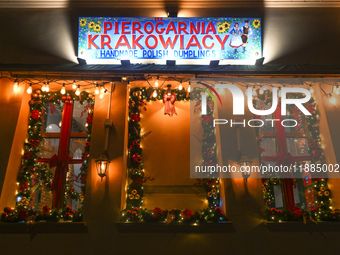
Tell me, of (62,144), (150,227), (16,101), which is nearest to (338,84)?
(150,227)

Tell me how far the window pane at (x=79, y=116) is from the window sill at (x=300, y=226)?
4.94 m

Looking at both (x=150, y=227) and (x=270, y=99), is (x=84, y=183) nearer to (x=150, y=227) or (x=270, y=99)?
(x=150, y=227)

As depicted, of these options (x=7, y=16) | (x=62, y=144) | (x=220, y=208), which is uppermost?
(x=7, y=16)

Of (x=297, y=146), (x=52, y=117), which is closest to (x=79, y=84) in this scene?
(x=52, y=117)

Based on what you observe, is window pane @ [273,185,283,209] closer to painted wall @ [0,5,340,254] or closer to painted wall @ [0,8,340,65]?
painted wall @ [0,5,340,254]

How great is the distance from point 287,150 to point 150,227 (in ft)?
12.9

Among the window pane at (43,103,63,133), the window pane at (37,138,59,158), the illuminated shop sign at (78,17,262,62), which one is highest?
the illuminated shop sign at (78,17,262,62)

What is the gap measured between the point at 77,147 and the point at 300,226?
Answer: 5338 mm

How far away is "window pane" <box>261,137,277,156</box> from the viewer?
7.57m

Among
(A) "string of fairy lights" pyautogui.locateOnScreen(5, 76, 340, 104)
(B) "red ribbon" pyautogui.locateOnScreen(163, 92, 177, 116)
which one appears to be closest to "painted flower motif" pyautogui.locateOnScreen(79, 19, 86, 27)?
(A) "string of fairy lights" pyautogui.locateOnScreen(5, 76, 340, 104)

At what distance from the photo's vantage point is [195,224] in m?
5.96

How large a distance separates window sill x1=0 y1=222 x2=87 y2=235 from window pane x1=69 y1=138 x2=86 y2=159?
188 centimetres

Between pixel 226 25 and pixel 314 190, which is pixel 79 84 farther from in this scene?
pixel 314 190

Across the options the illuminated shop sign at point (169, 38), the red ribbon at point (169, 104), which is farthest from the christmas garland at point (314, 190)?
the red ribbon at point (169, 104)
